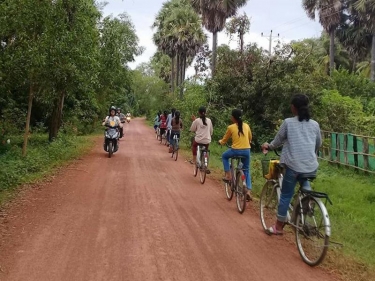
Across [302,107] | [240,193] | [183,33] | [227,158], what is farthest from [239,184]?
[183,33]

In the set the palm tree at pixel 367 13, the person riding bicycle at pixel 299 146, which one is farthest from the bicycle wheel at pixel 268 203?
the palm tree at pixel 367 13

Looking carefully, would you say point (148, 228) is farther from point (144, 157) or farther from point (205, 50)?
point (205, 50)

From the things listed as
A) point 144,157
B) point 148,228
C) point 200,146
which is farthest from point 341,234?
point 144,157

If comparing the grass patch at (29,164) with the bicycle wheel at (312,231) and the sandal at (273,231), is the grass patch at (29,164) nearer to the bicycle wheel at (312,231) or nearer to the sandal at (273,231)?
the sandal at (273,231)

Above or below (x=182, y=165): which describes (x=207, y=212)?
below

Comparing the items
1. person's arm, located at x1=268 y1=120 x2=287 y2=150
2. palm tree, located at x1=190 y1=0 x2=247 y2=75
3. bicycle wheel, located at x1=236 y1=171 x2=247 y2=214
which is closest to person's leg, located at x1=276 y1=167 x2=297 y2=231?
person's arm, located at x1=268 y1=120 x2=287 y2=150

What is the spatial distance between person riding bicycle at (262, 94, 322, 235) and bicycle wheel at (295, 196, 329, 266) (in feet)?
0.89

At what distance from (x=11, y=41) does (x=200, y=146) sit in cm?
689

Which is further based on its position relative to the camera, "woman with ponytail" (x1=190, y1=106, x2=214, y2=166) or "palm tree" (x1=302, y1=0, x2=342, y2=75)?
"palm tree" (x1=302, y1=0, x2=342, y2=75)

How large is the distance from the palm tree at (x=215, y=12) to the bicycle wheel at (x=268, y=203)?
2246 cm

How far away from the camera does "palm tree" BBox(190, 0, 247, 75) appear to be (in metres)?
29.0

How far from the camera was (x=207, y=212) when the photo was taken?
790 centimetres

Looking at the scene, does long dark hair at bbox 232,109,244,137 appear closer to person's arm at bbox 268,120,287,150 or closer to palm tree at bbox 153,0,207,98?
person's arm at bbox 268,120,287,150

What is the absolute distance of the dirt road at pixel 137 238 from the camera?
194 inches
